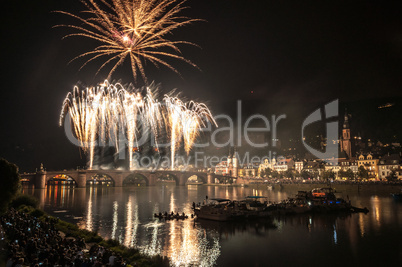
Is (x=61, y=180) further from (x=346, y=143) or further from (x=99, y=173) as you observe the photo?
(x=346, y=143)

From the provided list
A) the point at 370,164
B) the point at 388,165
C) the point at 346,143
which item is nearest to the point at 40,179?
the point at 370,164

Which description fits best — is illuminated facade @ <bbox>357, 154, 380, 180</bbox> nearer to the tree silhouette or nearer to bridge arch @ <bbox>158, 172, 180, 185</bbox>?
bridge arch @ <bbox>158, 172, 180, 185</bbox>

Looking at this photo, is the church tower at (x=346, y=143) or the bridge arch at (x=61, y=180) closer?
the bridge arch at (x=61, y=180)

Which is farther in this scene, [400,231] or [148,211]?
[148,211]

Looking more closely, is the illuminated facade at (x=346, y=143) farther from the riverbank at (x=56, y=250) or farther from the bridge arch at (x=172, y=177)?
the riverbank at (x=56, y=250)

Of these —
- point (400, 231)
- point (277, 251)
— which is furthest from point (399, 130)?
point (277, 251)

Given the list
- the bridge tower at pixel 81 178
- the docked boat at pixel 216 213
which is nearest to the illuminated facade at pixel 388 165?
the docked boat at pixel 216 213

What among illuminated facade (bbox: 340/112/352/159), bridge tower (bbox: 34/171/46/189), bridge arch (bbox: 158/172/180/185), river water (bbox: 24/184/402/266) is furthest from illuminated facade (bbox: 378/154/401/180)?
bridge tower (bbox: 34/171/46/189)

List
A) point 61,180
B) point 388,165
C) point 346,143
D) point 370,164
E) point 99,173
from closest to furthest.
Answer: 1. point 99,173
2. point 388,165
3. point 370,164
4. point 61,180
5. point 346,143

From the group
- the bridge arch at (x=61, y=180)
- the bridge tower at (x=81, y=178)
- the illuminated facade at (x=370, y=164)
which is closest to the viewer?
the bridge tower at (x=81, y=178)

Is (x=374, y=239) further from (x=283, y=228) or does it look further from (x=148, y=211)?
(x=148, y=211)

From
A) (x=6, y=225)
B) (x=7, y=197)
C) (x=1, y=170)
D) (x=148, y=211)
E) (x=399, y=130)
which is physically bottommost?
(x=148, y=211)
